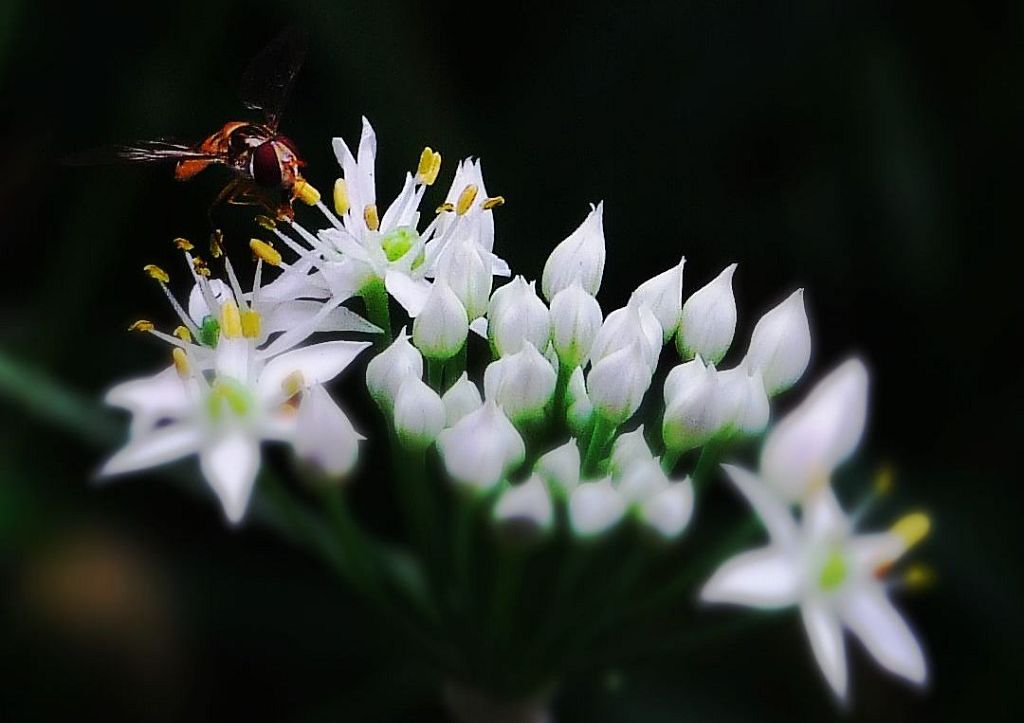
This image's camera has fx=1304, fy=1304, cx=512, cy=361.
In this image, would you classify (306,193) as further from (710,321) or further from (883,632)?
(883,632)

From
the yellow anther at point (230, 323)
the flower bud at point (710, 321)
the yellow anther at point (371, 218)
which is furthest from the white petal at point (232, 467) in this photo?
the flower bud at point (710, 321)

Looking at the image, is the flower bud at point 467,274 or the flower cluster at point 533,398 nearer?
the flower cluster at point 533,398

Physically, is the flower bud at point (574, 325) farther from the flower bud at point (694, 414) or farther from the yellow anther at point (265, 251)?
the yellow anther at point (265, 251)

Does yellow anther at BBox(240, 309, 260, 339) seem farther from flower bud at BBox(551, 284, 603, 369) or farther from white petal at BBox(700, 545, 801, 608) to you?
white petal at BBox(700, 545, 801, 608)

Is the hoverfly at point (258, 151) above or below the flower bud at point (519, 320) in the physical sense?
above

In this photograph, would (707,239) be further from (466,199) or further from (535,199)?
(466,199)

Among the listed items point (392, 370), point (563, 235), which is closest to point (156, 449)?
point (392, 370)
